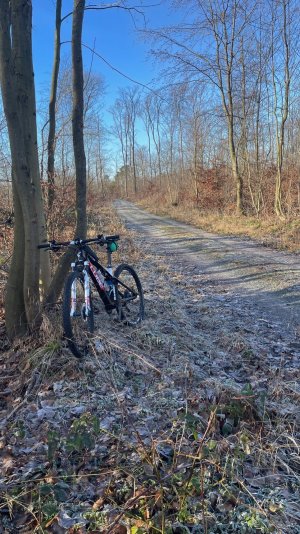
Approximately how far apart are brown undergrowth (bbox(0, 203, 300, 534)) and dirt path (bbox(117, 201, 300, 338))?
142 centimetres

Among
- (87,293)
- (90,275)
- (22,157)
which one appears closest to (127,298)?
(90,275)

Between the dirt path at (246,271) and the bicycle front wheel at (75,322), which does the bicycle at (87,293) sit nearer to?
the bicycle front wheel at (75,322)

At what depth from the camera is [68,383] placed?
12.2 ft

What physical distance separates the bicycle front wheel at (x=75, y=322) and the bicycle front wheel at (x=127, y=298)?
775 millimetres

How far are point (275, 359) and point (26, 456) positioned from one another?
291 cm

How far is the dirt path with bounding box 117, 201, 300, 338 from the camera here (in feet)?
20.9

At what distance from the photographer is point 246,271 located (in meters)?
8.91

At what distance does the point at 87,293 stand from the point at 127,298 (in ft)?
4.17

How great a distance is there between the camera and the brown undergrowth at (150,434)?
7.38ft


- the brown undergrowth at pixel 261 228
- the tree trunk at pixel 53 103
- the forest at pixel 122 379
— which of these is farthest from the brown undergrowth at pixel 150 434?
the brown undergrowth at pixel 261 228

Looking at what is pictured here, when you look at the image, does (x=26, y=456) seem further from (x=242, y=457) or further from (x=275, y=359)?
(x=275, y=359)

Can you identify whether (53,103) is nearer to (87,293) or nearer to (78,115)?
(78,115)

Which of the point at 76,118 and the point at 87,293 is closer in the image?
the point at 87,293

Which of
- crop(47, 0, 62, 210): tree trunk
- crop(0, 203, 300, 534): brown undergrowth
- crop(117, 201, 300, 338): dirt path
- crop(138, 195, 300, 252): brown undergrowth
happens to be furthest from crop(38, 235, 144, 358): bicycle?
crop(138, 195, 300, 252): brown undergrowth
